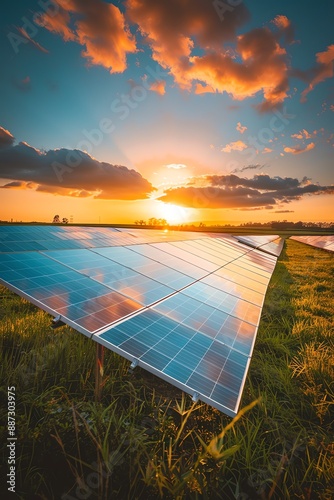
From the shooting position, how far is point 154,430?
3334 mm

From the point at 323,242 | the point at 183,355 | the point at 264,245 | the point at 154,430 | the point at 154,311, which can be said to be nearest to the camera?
the point at 154,430

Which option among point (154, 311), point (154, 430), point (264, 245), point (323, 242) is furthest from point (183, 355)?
point (323, 242)

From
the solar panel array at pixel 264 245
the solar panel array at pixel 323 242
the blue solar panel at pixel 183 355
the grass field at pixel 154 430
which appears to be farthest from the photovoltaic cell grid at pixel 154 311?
the solar panel array at pixel 323 242

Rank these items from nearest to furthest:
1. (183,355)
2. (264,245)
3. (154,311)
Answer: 1. (183,355)
2. (154,311)
3. (264,245)

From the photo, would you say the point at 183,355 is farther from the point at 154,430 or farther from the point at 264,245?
the point at 264,245

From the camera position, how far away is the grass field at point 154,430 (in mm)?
2533

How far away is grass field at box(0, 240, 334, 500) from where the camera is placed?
8.31 feet

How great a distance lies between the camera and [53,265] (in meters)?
5.56

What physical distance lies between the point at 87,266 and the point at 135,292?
172cm

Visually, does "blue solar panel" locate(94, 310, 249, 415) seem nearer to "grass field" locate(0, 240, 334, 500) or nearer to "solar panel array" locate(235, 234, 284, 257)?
"grass field" locate(0, 240, 334, 500)

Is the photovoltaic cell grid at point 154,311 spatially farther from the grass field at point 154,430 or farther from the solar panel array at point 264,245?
the solar panel array at point 264,245

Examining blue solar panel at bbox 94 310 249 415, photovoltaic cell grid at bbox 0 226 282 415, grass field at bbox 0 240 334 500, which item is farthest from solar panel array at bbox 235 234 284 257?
blue solar panel at bbox 94 310 249 415

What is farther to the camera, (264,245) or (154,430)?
(264,245)

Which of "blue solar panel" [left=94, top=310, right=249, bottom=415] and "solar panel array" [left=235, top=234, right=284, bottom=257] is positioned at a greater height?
"blue solar panel" [left=94, top=310, right=249, bottom=415]
